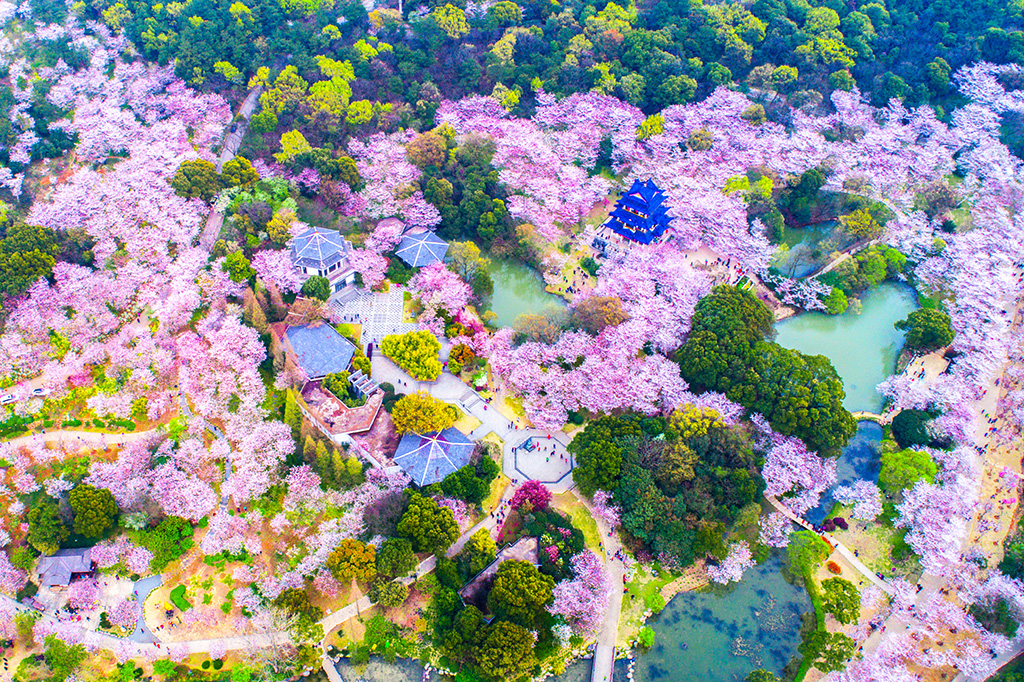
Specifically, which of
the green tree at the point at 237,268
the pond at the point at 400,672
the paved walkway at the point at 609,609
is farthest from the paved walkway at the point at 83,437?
the paved walkway at the point at 609,609

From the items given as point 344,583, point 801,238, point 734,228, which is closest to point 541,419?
point 344,583

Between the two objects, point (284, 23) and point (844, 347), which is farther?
point (284, 23)

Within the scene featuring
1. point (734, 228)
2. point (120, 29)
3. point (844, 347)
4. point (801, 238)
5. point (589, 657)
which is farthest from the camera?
point (120, 29)

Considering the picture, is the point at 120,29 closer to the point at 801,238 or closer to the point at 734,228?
the point at 734,228

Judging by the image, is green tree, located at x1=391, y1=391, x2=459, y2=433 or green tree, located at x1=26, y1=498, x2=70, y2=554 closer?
green tree, located at x1=26, y1=498, x2=70, y2=554

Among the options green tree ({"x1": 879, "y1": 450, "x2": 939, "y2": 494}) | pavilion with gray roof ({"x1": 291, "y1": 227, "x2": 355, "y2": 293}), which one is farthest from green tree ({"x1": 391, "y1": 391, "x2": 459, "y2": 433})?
green tree ({"x1": 879, "y1": 450, "x2": 939, "y2": 494})

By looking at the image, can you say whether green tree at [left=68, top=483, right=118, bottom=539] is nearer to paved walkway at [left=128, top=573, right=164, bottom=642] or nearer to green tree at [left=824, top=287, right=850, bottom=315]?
paved walkway at [left=128, top=573, right=164, bottom=642]
